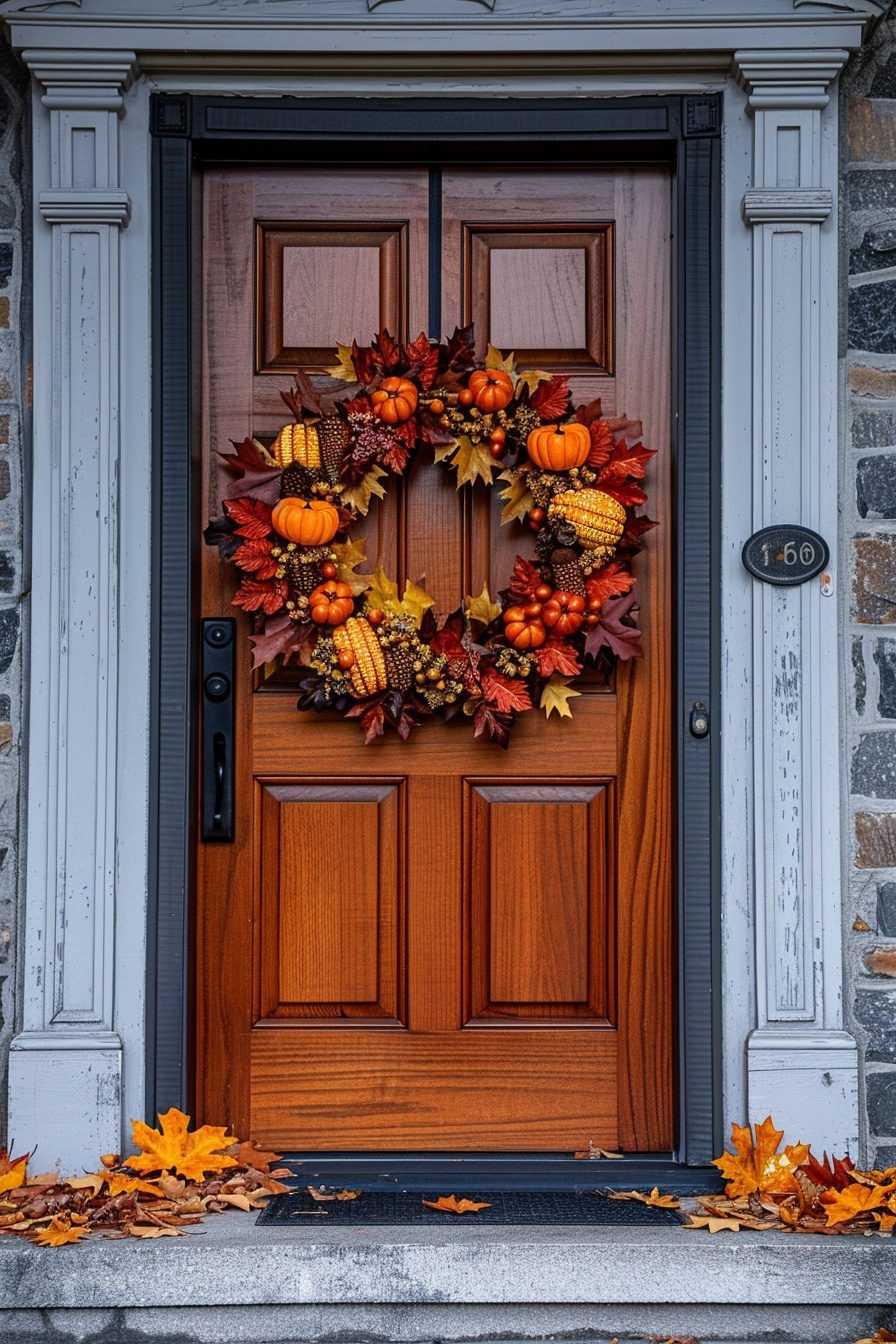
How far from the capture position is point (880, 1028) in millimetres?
2740

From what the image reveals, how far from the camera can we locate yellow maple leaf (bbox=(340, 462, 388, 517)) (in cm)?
282

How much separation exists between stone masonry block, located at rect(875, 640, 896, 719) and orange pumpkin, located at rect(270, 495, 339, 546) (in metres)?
1.35

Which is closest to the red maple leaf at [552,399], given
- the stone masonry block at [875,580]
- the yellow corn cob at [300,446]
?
the yellow corn cob at [300,446]

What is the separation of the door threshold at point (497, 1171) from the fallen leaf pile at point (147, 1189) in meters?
0.13

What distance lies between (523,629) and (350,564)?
1.50ft

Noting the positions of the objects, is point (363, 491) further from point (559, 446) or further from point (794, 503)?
point (794, 503)

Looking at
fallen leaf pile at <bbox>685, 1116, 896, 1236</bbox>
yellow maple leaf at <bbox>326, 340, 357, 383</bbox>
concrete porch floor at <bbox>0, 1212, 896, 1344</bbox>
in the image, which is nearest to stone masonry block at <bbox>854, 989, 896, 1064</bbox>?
fallen leaf pile at <bbox>685, 1116, 896, 1236</bbox>

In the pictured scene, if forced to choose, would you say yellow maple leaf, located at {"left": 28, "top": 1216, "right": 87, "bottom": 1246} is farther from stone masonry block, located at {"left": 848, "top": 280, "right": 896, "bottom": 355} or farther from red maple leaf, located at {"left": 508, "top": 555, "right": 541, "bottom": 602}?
stone masonry block, located at {"left": 848, "top": 280, "right": 896, "bottom": 355}

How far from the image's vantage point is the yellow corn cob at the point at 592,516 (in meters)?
2.75

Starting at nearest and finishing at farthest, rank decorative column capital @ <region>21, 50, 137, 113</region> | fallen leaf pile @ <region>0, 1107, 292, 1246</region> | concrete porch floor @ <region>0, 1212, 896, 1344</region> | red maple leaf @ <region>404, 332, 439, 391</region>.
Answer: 1. concrete porch floor @ <region>0, 1212, 896, 1344</region>
2. fallen leaf pile @ <region>0, 1107, 292, 1246</region>
3. decorative column capital @ <region>21, 50, 137, 113</region>
4. red maple leaf @ <region>404, 332, 439, 391</region>

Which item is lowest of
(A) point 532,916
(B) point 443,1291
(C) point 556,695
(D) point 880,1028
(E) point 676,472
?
(B) point 443,1291

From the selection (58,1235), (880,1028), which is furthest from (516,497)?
(58,1235)

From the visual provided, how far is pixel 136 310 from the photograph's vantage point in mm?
2783

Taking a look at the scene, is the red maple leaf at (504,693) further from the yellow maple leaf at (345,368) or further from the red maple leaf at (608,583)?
the yellow maple leaf at (345,368)
